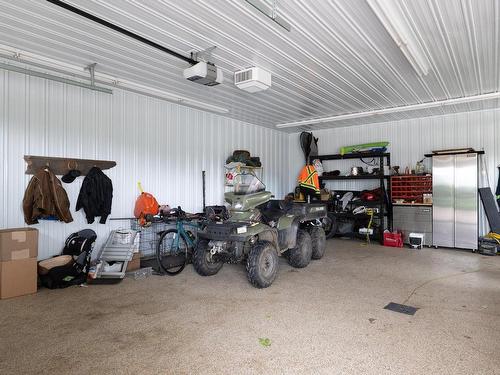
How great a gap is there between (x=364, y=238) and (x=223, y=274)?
453 centimetres

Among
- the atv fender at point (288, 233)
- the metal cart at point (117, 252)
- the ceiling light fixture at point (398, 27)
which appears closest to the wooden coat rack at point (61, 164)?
the metal cart at point (117, 252)

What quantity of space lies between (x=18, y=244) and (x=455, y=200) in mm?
7506

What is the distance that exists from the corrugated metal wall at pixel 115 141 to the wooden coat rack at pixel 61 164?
91 mm

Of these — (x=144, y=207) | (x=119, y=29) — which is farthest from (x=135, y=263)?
(x=119, y=29)

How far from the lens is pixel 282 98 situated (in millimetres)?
6043

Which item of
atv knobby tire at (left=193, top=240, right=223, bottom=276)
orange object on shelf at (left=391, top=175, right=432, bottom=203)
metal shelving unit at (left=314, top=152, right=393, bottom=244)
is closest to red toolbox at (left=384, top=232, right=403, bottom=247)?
metal shelving unit at (left=314, top=152, right=393, bottom=244)

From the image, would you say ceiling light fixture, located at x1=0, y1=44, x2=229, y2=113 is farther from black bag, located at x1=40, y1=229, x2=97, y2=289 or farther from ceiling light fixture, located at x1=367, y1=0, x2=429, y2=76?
ceiling light fixture, located at x1=367, y1=0, x2=429, y2=76

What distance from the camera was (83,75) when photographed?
15.1ft

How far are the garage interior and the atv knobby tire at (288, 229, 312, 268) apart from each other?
5 centimetres

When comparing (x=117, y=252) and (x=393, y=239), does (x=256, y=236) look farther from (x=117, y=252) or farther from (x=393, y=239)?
(x=393, y=239)

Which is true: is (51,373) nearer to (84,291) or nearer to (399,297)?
(84,291)

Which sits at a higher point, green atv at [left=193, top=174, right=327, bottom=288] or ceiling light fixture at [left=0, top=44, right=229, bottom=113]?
ceiling light fixture at [left=0, top=44, right=229, bottom=113]

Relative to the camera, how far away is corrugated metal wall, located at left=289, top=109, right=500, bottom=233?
673 cm

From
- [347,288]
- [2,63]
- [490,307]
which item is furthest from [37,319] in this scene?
[490,307]
